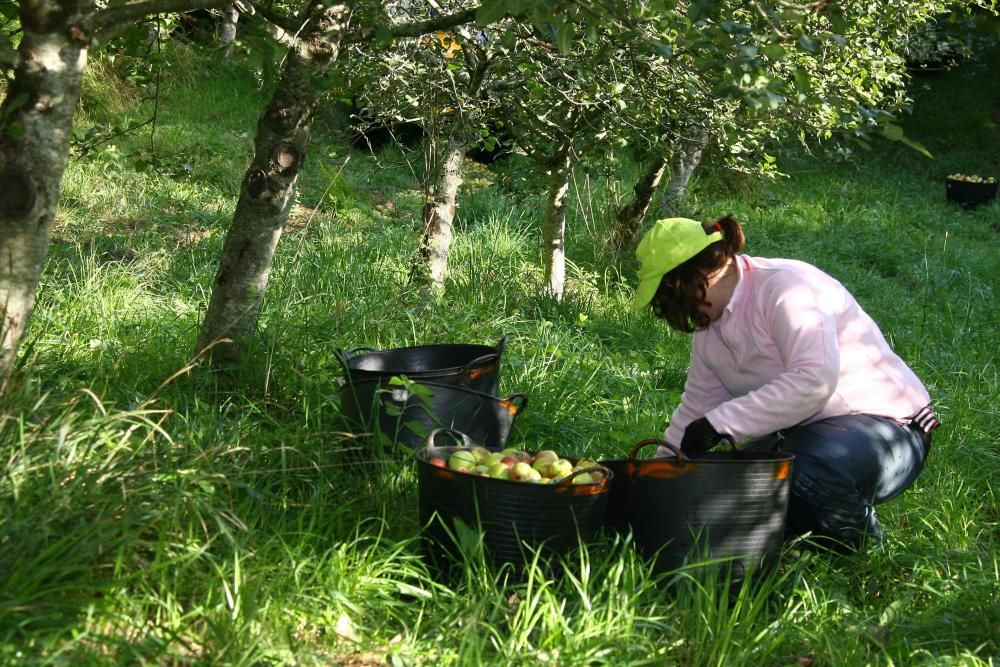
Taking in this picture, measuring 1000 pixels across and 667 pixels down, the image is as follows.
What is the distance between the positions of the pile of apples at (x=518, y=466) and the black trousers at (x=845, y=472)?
2.38 feet

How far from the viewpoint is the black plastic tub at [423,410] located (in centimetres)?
353

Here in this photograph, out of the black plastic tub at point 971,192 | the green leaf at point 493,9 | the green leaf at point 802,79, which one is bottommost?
the black plastic tub at point 971,192

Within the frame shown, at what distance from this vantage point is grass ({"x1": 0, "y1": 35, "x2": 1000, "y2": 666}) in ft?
8.19

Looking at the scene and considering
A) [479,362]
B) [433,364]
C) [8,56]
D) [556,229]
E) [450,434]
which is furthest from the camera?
[556,229]

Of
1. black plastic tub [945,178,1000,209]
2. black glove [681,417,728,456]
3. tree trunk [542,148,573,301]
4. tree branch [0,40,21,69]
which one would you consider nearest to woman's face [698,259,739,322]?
black glove [681,417,728,456]

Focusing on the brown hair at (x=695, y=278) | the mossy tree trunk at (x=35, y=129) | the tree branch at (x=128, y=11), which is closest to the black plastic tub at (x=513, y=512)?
the brown hair at (x=695, y=278)

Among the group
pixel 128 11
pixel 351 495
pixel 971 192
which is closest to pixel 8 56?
pixel 128 11

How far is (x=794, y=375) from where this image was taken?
3133 mm

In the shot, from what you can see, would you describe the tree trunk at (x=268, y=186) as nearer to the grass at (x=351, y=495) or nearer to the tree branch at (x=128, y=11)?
the grass at (x=351, y=495)

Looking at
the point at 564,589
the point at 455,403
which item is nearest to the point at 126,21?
the point at 455,403

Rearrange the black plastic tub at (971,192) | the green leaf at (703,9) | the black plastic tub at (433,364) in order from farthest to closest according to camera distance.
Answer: the black plastic tub at (971,192) → the black plastic tub at (433,364) → the green leaf at (703,9)

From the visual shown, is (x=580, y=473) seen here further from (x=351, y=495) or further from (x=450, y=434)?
(x=351, y=495)

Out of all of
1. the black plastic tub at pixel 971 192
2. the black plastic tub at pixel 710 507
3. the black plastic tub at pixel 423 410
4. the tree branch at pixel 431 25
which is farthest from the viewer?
the black plastic tub at pixel 971 192

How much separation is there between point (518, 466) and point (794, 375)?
2.90 feet
